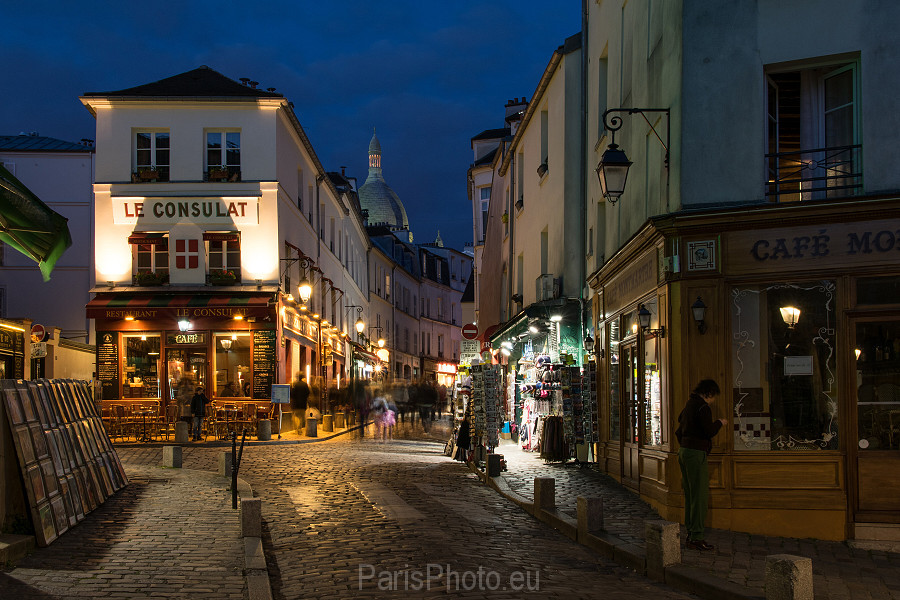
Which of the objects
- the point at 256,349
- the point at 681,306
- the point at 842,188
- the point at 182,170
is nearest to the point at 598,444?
the point at 681,306

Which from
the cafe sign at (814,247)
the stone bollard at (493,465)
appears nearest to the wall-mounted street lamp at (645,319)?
the cafe sign at (814,247)

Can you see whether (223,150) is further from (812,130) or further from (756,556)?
(756,556)

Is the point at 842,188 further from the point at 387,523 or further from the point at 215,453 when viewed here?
the point at 215,453

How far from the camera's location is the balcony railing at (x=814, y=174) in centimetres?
1064

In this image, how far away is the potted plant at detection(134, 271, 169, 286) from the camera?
27.4 metres

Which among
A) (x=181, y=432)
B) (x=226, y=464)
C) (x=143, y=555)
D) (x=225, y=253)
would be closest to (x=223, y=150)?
(x=225, y=253)

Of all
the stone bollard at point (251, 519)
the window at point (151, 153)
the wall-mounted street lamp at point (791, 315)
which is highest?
the window at point (151, 153)

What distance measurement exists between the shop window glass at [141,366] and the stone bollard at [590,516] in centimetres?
1991

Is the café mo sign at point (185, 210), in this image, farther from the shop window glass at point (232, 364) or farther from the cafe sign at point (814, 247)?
the cafe sign at point (814, 247)

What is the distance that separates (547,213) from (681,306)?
1225 centimetres

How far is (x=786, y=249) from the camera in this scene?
10594 mm

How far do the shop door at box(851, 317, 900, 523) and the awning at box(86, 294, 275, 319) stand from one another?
62.2ft

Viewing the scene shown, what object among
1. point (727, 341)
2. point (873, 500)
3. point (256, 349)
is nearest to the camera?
point (873, 500)

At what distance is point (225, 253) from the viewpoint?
27625 millimetres
